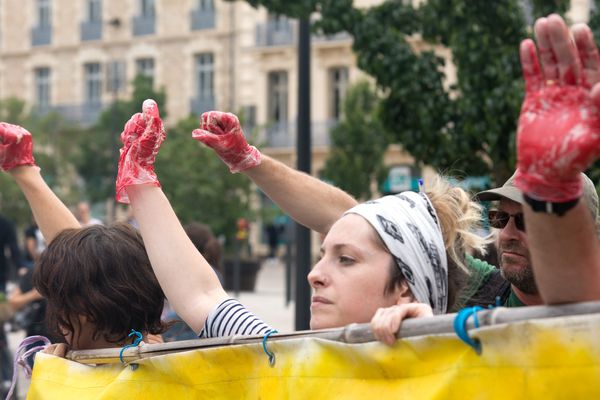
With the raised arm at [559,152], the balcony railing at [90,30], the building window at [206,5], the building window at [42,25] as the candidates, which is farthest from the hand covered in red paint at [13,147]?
the building window at [42,25]

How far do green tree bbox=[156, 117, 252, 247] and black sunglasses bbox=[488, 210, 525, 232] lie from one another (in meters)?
20.3

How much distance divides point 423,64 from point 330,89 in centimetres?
3250

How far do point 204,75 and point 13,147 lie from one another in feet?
136

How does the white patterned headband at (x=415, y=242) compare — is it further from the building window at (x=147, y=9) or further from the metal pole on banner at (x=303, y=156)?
the building window at (x=147, y=9)

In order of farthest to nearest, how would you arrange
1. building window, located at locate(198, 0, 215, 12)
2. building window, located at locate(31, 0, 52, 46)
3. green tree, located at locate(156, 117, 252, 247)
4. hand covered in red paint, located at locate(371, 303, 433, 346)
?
building window, located at locate(31, 0, 52, 46) < building window, located at locate(198, 0, 215, 12) < green tree, located at locate(156, 117, 252, 247) < hand covered in red paint, located at locate(371, 303, 433, 346)

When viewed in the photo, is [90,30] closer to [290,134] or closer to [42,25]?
[42,25]

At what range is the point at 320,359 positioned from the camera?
7.66 ft

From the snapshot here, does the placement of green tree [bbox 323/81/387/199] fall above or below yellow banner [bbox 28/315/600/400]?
below

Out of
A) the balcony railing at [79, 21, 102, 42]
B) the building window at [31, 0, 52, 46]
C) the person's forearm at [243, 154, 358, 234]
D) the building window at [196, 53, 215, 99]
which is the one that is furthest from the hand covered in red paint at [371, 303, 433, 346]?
the building window at [31, 0, 52, 46]

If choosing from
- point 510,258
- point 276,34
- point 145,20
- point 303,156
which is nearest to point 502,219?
point 510,258

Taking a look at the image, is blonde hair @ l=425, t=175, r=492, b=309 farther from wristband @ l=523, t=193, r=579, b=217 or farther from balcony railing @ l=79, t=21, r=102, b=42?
balcony railing @ l=79, t=21, r=102, b=42

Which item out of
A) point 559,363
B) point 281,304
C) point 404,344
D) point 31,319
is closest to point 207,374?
point 404,344

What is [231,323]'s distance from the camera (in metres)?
2.76

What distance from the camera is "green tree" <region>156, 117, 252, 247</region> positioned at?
24.2 meters
